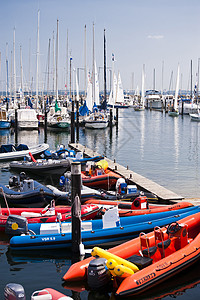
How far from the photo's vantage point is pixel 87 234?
471 inches

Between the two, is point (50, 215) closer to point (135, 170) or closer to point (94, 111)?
point (135, 170)

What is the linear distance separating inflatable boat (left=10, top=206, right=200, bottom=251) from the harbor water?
37cm

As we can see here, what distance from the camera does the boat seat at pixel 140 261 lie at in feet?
31.9

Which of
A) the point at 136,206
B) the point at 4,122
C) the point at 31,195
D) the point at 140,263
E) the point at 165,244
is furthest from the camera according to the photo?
the point at 4,122

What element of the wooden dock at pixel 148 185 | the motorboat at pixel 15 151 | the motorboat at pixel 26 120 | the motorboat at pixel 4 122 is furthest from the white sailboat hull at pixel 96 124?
the wooden dock at pixel 148 185

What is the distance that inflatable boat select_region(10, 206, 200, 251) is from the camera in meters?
11.9

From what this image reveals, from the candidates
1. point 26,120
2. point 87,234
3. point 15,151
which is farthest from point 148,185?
point 26,120

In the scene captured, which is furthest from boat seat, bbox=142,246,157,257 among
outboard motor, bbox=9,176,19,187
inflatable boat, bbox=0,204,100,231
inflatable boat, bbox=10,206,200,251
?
outboard motor, bbox=9,176,19,187

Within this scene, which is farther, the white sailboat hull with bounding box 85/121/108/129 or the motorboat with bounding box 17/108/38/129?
the white sailboat hull with bounding box 85/121/108/129

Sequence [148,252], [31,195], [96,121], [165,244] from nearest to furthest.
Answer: [148,252], [165,244], [31,195], [96,121]

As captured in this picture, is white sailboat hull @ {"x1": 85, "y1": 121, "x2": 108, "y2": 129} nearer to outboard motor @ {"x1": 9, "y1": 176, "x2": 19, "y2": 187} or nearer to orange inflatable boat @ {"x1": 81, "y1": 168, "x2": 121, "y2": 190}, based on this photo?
orange inflatable boat @ {"x1": 81, "y1": 168, "x2": 121, "y2": 190}

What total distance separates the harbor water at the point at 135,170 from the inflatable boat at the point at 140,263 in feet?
1.25

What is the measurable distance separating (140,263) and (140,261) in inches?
4.1

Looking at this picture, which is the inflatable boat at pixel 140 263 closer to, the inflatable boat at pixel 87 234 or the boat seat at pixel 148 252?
the boat seat at pixel 148 252
